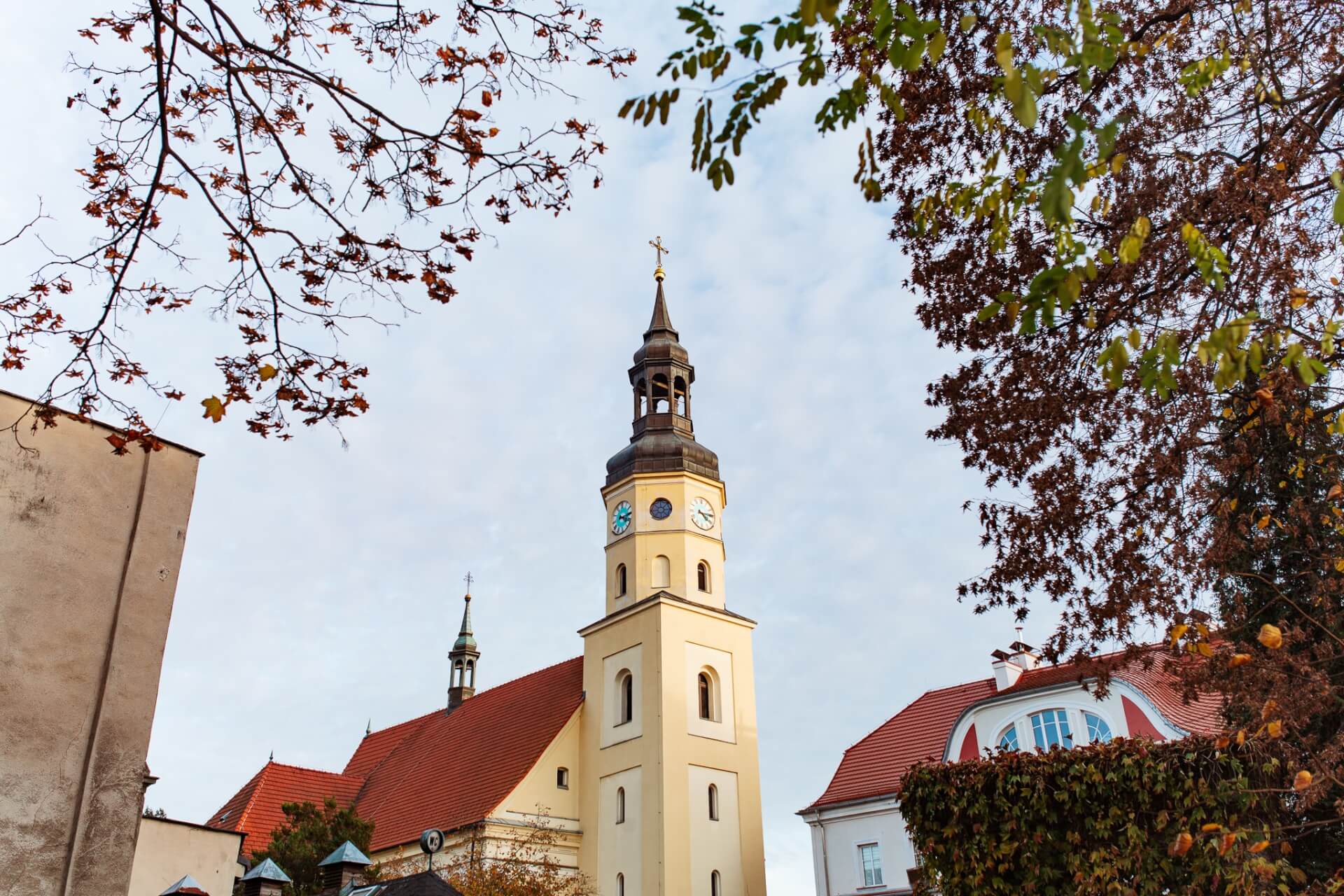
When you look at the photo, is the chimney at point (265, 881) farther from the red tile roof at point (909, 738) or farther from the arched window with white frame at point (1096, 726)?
the arched window with white frame at point (1096, 726)

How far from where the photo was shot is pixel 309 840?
2238 cm

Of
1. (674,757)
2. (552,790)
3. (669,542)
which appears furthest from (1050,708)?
(552,790)

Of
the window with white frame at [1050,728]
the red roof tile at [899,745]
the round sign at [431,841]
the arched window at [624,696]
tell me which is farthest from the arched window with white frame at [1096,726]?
the round sign at [431,841]

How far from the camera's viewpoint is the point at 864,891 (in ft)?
78.8

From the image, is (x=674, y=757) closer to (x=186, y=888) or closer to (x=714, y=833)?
(x=714, y=833)

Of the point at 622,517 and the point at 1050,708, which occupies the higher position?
the point at 622,517

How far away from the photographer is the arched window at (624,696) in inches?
1166

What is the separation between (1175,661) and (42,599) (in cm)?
888

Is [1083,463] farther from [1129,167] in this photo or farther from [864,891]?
[864,891]

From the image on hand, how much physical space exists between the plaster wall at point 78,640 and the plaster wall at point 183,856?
790 cm

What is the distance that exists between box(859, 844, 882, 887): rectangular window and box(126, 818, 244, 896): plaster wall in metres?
13.6

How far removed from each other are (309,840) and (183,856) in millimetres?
6510

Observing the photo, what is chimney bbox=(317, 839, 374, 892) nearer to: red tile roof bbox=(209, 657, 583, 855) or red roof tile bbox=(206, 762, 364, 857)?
red tile roof bbox=(209, 657, 583, 855)

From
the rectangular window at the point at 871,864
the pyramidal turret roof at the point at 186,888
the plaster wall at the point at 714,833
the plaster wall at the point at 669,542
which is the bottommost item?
the pyramidal turret roof at the point at 186,888
